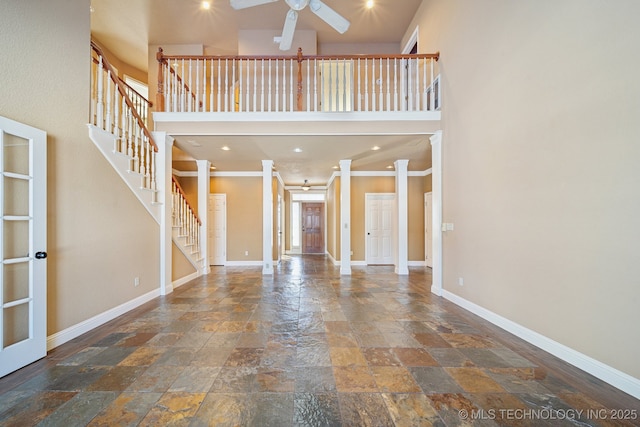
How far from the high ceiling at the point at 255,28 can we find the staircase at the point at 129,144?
0.75 m

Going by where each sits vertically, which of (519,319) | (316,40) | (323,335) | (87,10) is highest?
(316,40)

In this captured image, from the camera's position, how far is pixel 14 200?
2.02 m

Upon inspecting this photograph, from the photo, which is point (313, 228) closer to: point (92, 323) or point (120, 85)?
point (120, 85)

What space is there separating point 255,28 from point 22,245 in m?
5.71

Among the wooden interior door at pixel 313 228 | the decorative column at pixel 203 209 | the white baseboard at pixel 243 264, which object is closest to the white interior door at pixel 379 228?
the white baseboard at pixel 243 264

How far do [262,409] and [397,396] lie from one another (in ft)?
2.78

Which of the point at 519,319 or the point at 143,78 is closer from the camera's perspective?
the point at 519,319

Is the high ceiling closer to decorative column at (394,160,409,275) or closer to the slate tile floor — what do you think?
decorative column at (394,160,409,275)

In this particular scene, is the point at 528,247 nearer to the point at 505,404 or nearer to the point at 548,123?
the point at 548,123

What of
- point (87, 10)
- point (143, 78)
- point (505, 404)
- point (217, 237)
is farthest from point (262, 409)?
point (143, 78)

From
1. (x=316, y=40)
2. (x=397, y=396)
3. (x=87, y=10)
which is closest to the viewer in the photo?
(x=397, y=396)

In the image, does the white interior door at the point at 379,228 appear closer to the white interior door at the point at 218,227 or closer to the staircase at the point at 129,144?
the white interior door at the point at 218,227

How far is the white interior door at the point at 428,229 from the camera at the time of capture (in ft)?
22.8

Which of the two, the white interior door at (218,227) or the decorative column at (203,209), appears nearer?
the decorative column at (203,209)
